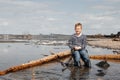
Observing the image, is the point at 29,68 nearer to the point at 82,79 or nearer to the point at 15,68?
the point at 15,68

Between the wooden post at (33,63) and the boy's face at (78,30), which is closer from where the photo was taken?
the wooden post at (33,63)

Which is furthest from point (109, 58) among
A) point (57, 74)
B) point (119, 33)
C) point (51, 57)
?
point (119, 33)

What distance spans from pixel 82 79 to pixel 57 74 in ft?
5.70

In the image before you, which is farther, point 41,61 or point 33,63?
point 41,61

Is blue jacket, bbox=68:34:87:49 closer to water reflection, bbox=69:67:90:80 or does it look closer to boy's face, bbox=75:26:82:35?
boy's face, bbox=75:26:82:35

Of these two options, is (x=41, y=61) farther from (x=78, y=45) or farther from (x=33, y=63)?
(x=78, y=45)

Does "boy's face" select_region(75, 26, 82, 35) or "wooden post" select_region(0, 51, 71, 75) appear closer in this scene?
"wooden post" select_region(0, 51, 71, 75)

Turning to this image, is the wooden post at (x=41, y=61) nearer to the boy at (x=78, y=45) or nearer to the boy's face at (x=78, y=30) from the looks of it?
the boy at (x=78, y=45)

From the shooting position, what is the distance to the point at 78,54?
53.5 feet

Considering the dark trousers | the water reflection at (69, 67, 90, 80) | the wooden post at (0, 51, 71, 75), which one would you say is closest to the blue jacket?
the dark trousers

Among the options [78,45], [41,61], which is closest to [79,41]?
[78,45]

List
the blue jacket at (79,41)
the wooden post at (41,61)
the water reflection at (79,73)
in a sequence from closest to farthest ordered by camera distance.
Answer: the water reflection at (79,73), the wooden post at (41,61), the blue jacket at (79,41)

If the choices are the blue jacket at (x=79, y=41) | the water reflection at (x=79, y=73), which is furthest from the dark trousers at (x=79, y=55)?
the water reflection at (x=79, y=73)

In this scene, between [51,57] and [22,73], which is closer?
[22,73]
